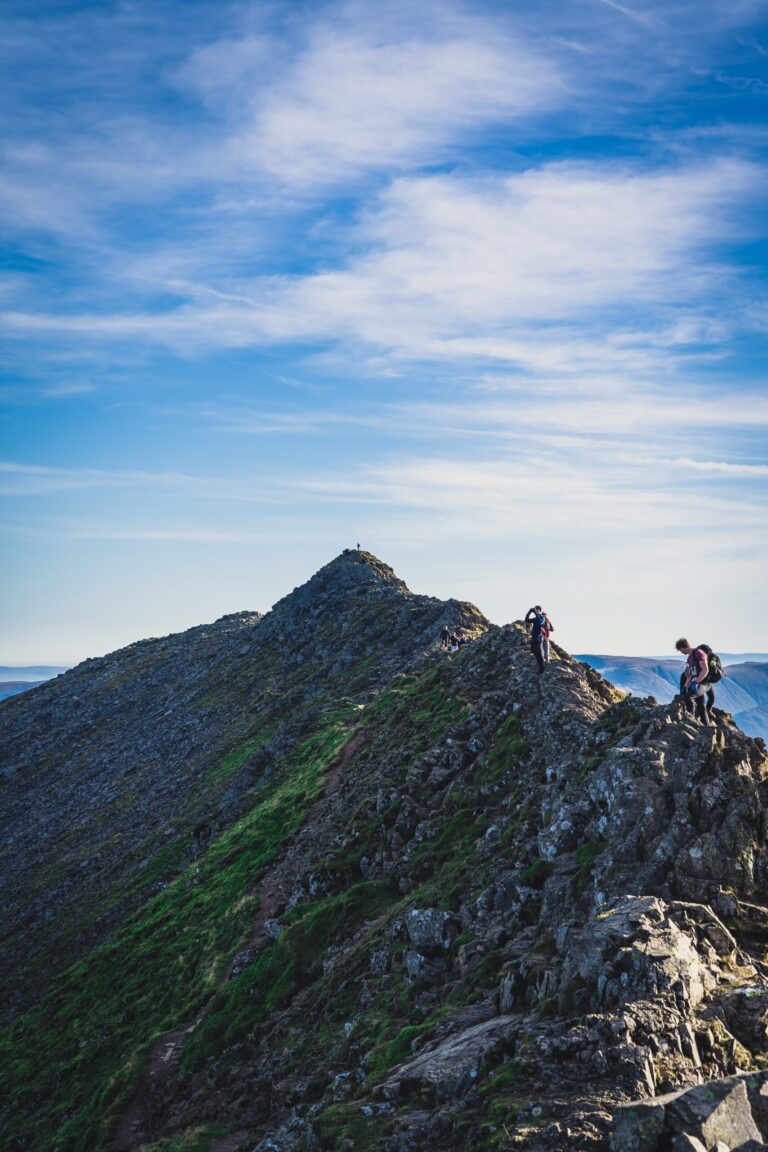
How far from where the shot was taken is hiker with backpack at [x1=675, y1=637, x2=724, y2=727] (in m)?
30.6

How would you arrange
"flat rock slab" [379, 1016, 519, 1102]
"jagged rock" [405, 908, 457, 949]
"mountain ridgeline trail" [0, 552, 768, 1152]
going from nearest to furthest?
"mountain ridgeline trail" [0, 552, 768, 1152], "flat rock slab" [379, 1016, 519, 1102], "jagged rock" [405, 908, 457, 949]

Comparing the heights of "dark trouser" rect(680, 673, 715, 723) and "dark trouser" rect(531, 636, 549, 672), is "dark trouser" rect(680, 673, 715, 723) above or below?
below

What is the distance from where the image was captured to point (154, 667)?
141m

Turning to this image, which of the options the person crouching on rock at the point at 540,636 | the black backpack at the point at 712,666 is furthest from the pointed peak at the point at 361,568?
the black backpack at the point at 712,666

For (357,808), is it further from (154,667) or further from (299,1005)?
(154,667)

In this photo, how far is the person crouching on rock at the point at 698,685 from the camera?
100 feet

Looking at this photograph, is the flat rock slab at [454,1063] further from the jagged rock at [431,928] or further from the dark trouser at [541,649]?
the dark trouser at [541,649]

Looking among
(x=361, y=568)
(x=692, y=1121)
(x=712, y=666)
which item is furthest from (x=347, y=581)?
(x=692, y=1121)

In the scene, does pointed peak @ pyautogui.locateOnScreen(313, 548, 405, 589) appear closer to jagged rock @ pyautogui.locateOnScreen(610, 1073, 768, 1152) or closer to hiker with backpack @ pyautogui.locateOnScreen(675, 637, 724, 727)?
hiker with backpack @ pyautogui.locateOnScreen(675, 637, 724, 727)

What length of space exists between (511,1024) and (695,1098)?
547 centimetres

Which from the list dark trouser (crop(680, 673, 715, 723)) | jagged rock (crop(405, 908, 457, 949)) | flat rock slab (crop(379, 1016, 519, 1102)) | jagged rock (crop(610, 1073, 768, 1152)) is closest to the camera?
jagged rock (crop(610, 1073, 768, 1152))

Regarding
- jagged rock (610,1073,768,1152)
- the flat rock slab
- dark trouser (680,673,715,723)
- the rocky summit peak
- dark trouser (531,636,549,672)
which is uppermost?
the rocky summit peak

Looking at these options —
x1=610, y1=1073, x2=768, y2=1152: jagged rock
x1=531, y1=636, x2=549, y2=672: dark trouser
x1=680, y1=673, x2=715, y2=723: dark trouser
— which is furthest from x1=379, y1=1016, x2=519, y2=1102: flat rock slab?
x1=531, y1=636, x2=549, y2=672: dark trouser

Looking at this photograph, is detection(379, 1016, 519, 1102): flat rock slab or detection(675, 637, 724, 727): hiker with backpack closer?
detection(379, 1016, 519, 1102): flat rock slab
